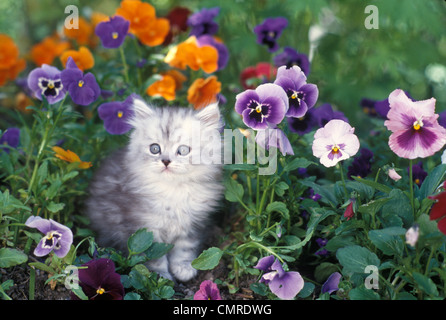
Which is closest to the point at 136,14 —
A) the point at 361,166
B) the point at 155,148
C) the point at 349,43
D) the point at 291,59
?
the point at 291,59

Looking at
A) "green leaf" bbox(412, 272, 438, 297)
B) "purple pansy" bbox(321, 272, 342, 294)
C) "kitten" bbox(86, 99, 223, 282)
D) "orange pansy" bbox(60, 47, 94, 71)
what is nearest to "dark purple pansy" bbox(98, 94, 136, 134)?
"kitten" bbox(86, 99, 223, 282)

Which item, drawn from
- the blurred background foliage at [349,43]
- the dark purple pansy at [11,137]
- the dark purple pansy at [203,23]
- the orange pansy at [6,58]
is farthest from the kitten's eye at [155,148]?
the orange pansy at [6,58]

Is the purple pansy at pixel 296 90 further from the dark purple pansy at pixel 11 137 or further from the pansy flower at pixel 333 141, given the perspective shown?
the dark purple pansy at pixel 11 137

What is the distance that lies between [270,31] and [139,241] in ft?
3.87

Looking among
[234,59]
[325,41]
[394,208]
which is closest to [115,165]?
[394,208]

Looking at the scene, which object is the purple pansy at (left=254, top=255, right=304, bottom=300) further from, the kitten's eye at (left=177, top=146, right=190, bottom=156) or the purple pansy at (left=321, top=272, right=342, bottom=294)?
the kitten's eye at (left=177, top=146, right=190, bottom=156)

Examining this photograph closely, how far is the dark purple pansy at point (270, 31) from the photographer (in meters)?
2.41

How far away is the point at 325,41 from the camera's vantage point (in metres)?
3.52

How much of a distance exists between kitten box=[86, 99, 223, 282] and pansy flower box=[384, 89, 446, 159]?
26.5 inches

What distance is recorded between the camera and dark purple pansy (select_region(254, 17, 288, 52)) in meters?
2.41

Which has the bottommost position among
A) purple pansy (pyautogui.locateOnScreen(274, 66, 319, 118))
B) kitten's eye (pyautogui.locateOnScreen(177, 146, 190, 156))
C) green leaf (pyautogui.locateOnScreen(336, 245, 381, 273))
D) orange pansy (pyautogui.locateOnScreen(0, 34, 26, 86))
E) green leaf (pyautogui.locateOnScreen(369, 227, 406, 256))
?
green leaf (pyautogui.locateOnScreen(336, 245, 381, 273))

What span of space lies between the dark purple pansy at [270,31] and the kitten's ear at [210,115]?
0.62 m

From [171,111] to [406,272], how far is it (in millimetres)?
1033

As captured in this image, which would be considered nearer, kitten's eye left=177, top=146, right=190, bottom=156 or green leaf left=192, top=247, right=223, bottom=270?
green leaf left=192, top=247, right=223, bottom=270
